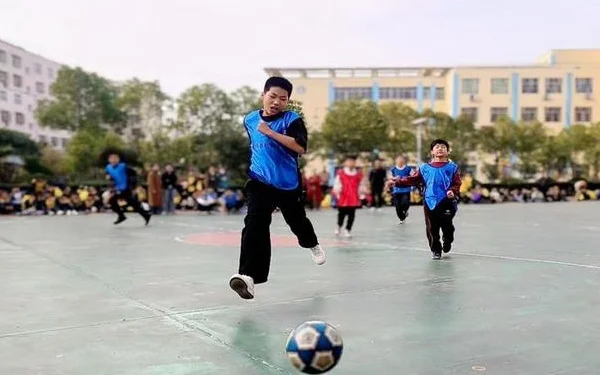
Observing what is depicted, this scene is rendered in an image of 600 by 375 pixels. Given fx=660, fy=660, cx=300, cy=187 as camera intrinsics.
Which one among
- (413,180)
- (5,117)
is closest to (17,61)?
(5,117)

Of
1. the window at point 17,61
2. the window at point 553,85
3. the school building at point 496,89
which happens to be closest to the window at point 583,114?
the school building at point 496,89

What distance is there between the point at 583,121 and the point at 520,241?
54.0 metres

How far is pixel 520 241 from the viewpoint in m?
9.73

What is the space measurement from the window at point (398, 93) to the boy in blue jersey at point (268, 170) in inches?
2137

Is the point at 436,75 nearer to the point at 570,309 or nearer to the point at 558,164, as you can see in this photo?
the point at 558,164

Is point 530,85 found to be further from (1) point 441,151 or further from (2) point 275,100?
(2) point 275,100

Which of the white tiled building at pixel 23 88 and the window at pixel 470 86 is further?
the white tiled building at pixel 23 88

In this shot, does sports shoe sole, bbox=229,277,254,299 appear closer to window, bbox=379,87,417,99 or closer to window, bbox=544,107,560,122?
window, bbox=379,87,417,99

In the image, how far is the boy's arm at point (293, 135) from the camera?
4883 mm

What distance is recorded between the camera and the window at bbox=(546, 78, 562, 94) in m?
58.2

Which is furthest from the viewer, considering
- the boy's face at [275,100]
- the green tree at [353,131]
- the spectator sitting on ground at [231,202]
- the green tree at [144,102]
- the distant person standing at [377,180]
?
the green tree at [144,102]

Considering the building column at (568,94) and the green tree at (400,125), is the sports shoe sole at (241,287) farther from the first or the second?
the building column at (568,94)


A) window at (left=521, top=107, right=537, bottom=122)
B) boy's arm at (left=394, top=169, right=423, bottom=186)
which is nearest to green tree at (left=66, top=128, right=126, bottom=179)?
boy's arm at (left=394, top=169, right=423, bottom=186)

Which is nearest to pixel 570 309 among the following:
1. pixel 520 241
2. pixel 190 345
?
pixel 190 345
